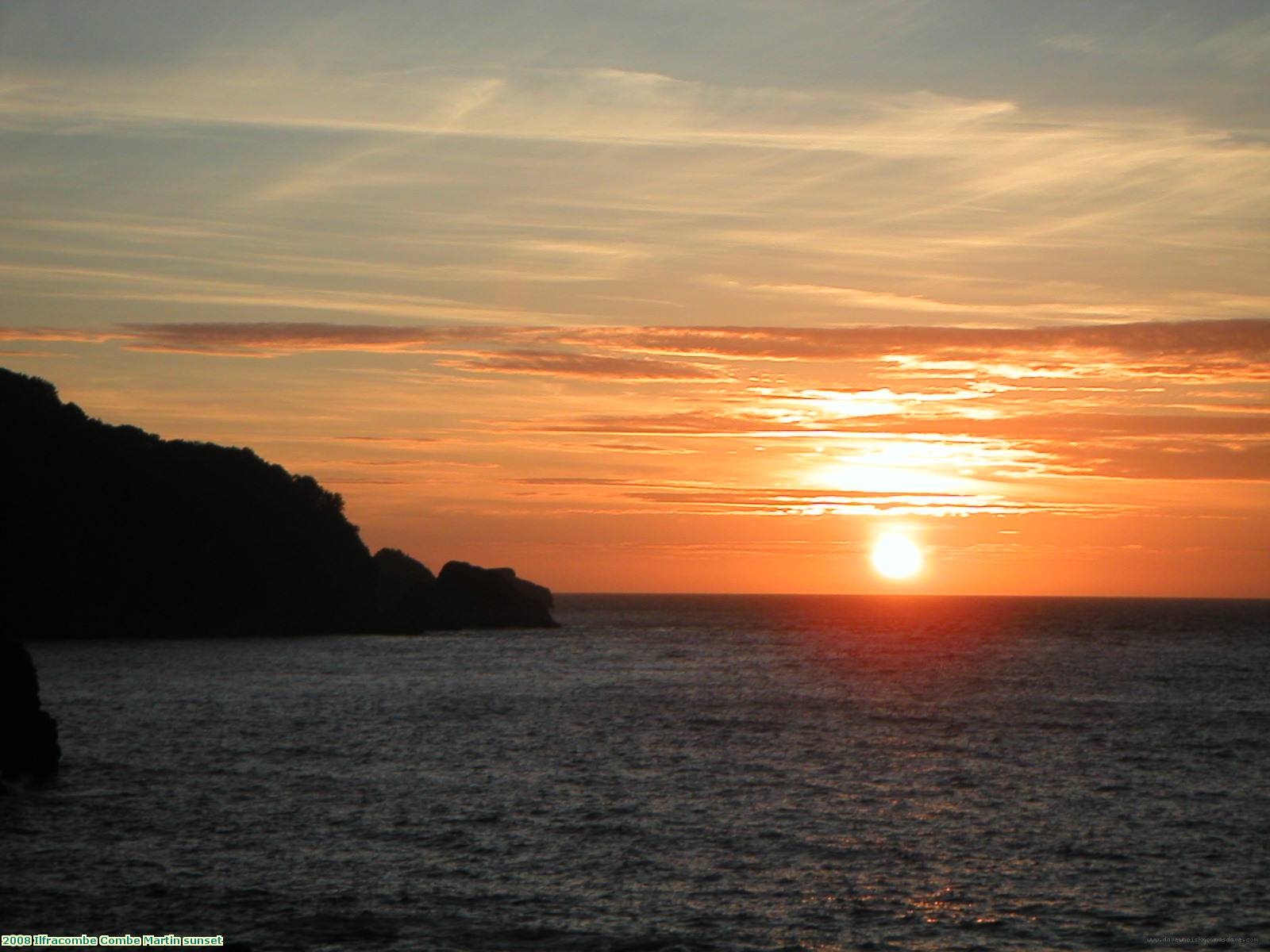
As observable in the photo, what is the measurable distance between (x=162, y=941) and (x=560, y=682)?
70.8 m

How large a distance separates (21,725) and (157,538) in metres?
109

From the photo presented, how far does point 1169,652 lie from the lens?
458 feet

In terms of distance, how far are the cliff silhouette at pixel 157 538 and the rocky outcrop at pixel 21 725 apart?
95.1 m

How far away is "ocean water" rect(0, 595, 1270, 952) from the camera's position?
97.7 ft

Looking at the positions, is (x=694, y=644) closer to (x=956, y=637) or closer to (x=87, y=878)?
(x=956, y=637)

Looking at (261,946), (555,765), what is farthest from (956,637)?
(261,946)

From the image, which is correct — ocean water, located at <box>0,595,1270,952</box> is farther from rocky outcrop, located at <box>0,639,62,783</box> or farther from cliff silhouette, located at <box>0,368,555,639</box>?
cliff silhouette, located at <box>0,368,555,639</box>

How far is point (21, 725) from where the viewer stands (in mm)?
Answer: 45656

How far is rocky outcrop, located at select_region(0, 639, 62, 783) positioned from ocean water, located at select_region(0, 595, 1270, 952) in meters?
1.63

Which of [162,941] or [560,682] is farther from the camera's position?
[560,682]

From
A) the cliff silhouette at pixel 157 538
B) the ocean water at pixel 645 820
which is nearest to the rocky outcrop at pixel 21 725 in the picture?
the ocean water at pixel 645 820

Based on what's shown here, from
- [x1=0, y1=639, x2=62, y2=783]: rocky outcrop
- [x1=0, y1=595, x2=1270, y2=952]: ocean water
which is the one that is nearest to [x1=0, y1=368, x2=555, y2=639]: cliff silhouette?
[x1=0, y1=595, x2=1270, y2=952]: ocean water

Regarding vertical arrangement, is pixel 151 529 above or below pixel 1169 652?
above

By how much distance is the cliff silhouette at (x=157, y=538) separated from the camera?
459 ft
